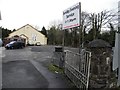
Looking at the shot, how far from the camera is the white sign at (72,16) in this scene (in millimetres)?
11177

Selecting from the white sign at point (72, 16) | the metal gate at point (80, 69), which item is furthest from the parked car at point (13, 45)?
the metal gate at point (80, 69)

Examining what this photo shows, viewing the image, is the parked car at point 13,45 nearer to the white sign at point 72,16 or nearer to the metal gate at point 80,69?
the white sign at point 72,16

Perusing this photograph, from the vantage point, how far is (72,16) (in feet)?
39.4

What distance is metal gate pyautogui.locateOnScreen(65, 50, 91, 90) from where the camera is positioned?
27.7 feet

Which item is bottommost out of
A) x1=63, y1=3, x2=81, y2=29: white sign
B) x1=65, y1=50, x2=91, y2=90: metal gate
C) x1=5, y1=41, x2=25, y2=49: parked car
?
x1=65, y1=50, x2=91, y2=90: metal gate

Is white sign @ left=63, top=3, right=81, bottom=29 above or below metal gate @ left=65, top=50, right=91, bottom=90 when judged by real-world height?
above

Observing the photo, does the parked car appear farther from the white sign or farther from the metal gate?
the metal gate

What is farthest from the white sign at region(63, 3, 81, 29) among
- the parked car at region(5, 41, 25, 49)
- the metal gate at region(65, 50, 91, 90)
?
the parked car at region(5, 41, 25, 49)

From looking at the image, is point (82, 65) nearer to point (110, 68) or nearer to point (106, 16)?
point (110, 68)

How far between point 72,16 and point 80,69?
3426mm

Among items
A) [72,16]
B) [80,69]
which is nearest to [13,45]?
[72,16]

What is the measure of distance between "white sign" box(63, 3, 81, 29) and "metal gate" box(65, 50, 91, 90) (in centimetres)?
153

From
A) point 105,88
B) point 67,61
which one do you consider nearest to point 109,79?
point 105,88

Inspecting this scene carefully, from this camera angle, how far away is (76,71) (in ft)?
33.2
